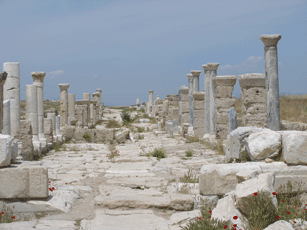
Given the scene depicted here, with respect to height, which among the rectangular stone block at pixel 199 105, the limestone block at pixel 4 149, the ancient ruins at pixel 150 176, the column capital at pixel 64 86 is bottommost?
the ancient ruins at pixel 150 176

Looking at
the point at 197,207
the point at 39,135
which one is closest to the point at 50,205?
the point at 197,207

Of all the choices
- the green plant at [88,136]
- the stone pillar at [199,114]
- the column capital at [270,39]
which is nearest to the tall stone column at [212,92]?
the stone pillar at [199,114]

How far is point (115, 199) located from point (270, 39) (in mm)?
6757

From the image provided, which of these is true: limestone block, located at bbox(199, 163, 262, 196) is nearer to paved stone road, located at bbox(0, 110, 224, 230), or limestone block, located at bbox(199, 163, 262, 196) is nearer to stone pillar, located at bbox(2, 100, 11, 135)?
paved stone road, located at bbox(0, 110, 224, 230)

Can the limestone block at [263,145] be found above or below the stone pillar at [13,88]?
below

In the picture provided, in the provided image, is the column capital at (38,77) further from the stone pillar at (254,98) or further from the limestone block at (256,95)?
the limestone block at (256,95)

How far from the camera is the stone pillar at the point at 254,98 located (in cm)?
1127

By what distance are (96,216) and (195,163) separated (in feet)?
16.5

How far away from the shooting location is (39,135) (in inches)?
539

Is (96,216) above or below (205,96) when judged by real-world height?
below

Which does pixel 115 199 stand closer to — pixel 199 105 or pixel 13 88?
pixel 13 88

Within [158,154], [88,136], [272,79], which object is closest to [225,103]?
[272,79]

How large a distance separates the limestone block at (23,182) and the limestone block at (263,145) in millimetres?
3290

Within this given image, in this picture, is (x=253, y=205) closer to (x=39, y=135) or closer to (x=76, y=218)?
(x=76, y=218)
